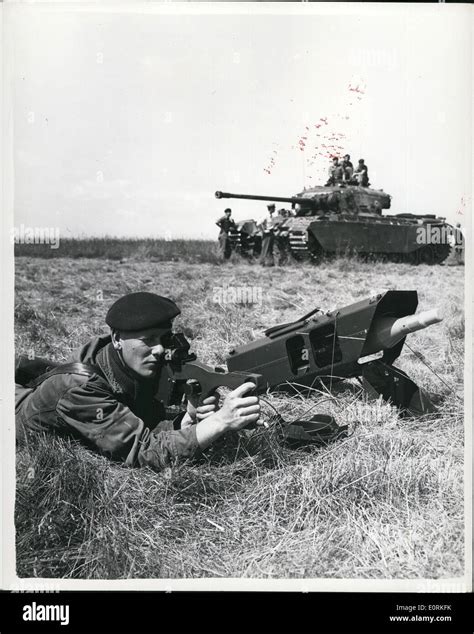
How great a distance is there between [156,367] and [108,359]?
0.22m

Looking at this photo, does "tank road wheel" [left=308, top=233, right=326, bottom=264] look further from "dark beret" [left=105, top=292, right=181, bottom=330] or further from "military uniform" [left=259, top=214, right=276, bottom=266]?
"dark beret" [left=105, top=292, right=181, bottom=330]

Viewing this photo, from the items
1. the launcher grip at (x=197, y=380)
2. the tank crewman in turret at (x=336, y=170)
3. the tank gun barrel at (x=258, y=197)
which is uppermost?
the tank crewman in turret at (x=336, y=170)

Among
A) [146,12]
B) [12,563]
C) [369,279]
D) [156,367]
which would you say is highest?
[146,12]

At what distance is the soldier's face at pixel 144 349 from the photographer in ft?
9.93

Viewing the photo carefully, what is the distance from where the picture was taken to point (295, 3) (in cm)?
345

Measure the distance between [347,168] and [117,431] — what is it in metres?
2.88

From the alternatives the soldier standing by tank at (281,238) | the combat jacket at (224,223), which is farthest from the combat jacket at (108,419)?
the soldier standing by tank at (281,238)

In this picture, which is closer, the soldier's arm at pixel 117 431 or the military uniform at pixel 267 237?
the soldier's arm at pixel 117 431

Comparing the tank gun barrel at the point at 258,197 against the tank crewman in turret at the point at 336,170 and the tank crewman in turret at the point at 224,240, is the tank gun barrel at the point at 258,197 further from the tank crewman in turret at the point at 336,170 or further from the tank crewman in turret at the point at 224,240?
the tank crewman in turret at the point at 224,240

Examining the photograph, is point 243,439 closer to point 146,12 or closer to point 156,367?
point 156,367

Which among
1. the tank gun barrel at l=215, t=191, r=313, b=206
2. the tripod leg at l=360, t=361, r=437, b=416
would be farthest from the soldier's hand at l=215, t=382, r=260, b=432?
the tank gun barrel at l=215, t=191, r=313, b=206

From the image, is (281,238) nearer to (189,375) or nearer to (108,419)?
(189,375)

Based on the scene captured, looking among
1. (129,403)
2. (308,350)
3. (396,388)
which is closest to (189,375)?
(129,403)
